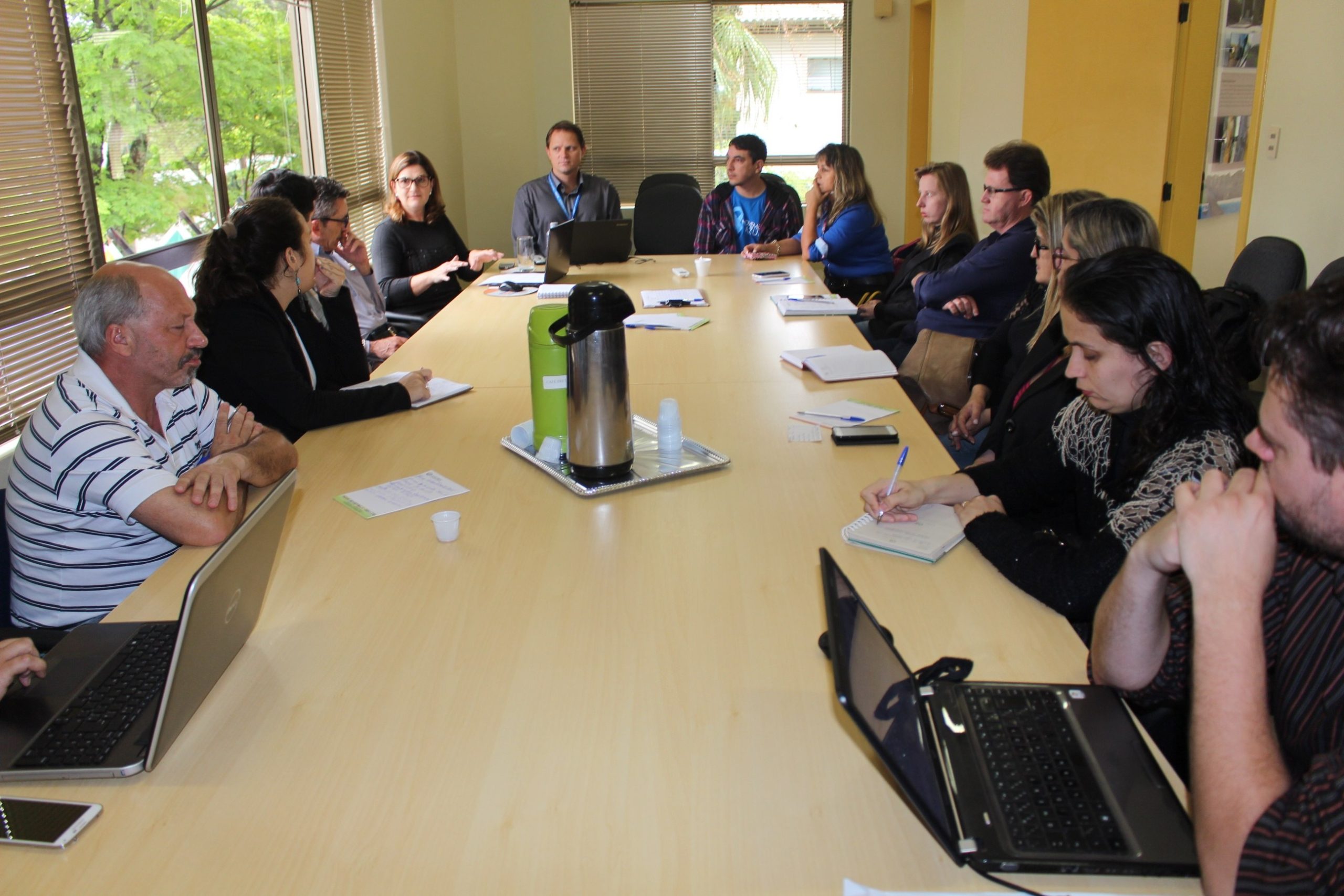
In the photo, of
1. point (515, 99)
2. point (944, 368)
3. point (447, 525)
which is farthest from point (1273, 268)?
point (515, 99)

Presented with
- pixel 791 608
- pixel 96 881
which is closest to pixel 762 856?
pixel 791 608

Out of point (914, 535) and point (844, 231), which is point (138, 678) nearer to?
point (914, 535)

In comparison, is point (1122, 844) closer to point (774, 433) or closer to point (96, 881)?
point (96, 881)

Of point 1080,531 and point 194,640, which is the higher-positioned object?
point 194,640

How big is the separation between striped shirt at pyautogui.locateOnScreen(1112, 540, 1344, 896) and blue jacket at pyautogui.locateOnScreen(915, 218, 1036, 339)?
244cm

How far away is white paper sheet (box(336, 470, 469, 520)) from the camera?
1.92 m

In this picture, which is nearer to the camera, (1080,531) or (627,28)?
(1080,531)

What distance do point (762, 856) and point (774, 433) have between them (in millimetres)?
1377

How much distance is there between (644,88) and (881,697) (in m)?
6.51

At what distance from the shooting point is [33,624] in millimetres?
1842

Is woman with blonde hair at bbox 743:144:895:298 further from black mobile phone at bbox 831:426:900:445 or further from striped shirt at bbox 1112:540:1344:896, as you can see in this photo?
striped shirt at bbox 1112:540:1344:896

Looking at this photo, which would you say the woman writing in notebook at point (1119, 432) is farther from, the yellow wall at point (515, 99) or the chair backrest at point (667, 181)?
the yellow wall at point (515, 99)

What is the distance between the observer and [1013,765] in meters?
1.11

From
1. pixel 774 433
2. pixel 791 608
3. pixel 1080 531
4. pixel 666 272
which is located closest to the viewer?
pixel 791 608
